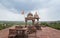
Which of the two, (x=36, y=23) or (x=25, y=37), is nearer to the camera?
(x=25, y=37)

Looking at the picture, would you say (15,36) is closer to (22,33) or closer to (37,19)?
(22,33)

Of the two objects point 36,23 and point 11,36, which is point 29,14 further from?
point 11,36

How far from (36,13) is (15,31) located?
794 cm

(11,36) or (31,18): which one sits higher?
(31,18)

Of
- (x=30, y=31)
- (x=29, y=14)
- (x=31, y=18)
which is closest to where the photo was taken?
(x=30, y=31)

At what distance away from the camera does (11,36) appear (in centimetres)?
853

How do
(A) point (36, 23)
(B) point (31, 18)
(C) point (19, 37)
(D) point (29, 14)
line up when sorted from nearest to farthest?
(C) point (19, 37)
(B) point (31, 18)
(D) point (29, 14)
(A) point (36, 23)

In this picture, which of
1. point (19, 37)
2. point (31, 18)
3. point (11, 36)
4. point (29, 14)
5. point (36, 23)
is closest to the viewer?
point (11, 36)

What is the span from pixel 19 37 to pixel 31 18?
225 inches

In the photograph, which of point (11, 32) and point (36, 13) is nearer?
point (11, 32)

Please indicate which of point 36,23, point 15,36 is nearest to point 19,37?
point 15,36

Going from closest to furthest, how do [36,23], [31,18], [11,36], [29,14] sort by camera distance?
[11,36], [31,18], [29,14], [36,23]

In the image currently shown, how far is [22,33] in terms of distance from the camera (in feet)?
32.1

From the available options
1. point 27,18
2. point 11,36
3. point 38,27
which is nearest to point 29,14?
point 27,18
